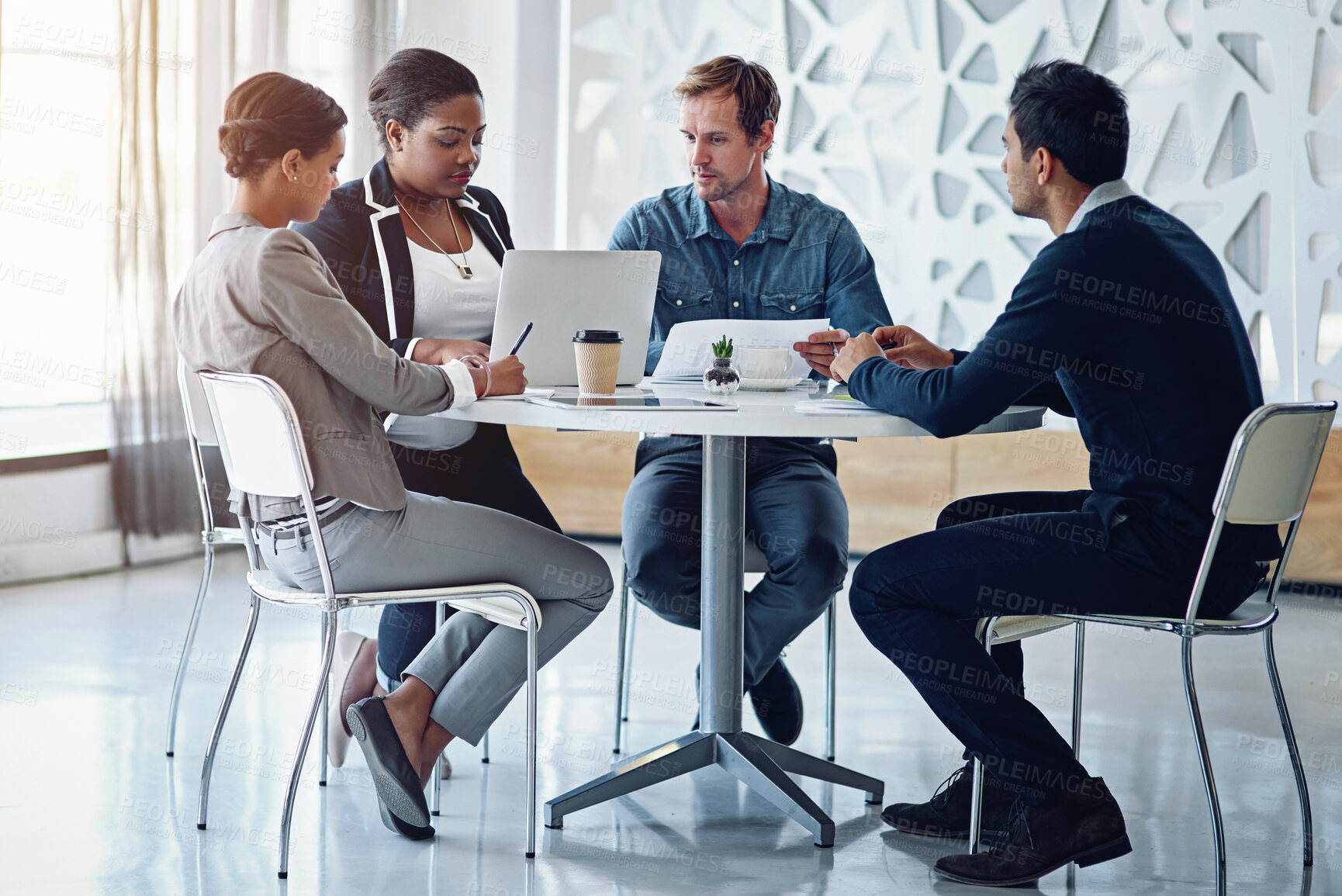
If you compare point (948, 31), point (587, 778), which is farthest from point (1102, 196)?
point (948, 31)

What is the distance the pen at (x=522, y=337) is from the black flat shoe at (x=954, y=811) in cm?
110

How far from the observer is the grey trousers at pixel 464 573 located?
2123 millimetres

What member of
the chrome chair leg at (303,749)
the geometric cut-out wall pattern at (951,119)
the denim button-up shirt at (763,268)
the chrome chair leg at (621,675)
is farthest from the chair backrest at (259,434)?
the geometric cut-out wall pattern at (951,119)

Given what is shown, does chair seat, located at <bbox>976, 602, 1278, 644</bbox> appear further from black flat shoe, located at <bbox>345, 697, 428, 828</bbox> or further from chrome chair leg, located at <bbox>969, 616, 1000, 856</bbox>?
black flat shoe, located at <bbox>345, 697, 428, 828</bbox>

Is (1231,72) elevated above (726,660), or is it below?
above

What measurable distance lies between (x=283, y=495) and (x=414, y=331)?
0.72 meters

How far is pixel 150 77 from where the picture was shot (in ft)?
15.4

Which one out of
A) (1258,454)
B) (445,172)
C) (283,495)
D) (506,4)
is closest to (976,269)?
(506,4)

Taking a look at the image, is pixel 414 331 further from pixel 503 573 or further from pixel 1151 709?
pixel 1151 709

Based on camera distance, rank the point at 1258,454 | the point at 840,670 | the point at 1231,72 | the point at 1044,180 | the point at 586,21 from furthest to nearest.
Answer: the point at 586,21 < the point at 1231,72 < the point at 840,670 < the point at 1044,180 < the point at 1258,454

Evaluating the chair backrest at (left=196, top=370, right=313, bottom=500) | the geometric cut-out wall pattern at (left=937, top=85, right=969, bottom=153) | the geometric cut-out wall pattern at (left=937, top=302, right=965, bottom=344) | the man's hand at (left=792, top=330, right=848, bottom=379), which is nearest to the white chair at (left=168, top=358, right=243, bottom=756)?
the chair backrest at (left=196, top=370, right=313, bottom=500)

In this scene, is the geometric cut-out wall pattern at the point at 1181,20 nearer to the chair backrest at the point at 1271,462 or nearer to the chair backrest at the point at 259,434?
the chair backrest at the point at 1271,462

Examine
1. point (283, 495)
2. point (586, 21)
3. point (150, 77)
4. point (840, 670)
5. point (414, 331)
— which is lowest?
point (840, 670)

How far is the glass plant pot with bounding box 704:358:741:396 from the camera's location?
235 centimetres
